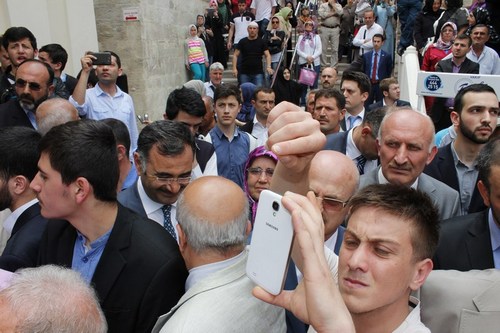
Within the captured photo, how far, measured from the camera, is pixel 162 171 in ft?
9.53

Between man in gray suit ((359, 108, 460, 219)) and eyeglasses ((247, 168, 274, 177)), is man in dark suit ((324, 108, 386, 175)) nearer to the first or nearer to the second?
man in gray suit ((359, 108, 460, 219))

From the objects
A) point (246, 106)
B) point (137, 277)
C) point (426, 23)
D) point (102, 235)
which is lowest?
point (246, 106)

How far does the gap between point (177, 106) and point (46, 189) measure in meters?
2.02

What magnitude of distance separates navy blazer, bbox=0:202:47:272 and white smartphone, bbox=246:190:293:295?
1408 mm

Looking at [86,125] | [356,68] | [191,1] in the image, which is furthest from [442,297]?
[191,1]

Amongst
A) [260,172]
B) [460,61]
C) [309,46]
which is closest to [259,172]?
[260,172]

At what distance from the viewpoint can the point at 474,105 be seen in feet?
11.9

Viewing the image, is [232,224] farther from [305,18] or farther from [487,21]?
[305,18]

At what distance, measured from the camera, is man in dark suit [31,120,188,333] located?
2.13 m

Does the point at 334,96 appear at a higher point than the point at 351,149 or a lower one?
higher

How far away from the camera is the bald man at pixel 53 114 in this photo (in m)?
3.66

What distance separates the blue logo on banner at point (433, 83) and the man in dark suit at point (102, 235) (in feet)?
10.5

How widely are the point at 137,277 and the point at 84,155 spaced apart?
0.65 m

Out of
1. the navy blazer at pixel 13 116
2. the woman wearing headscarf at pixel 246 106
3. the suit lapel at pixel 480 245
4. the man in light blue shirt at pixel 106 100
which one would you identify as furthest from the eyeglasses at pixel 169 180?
the woman wearing headscarf at pixel 246 106
